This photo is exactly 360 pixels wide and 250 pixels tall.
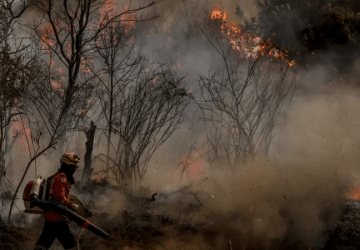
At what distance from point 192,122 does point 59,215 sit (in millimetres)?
13103

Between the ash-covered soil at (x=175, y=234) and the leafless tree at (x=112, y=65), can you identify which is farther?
the leafless tree at (x=112, y=65)

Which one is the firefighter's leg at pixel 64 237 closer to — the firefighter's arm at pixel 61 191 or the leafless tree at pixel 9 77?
the firefighter's arm at pixel 61 191

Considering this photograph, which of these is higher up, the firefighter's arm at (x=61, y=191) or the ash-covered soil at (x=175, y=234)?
the firefighter's arm at (x=61, y=191)

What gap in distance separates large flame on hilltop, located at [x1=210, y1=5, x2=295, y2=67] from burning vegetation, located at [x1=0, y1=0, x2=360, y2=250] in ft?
0.25

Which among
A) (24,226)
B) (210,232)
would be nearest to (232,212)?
(210,232)

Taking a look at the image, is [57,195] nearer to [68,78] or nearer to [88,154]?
[88,154]

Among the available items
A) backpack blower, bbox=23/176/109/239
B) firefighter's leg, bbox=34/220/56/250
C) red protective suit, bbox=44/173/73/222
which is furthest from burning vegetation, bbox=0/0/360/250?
firefighter's leg, bbox=34/220/56/250

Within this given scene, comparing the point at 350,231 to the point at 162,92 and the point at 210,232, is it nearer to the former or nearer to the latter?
the point at 210,232

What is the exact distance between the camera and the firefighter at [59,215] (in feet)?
22.6

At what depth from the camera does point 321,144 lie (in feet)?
58.0

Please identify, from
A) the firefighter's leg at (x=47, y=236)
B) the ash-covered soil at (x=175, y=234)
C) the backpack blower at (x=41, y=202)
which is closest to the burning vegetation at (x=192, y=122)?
the ash-covered soil at (x=175, y=234)

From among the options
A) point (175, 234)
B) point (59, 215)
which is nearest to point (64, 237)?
point (59, 215)

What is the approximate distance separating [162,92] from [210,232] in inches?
222

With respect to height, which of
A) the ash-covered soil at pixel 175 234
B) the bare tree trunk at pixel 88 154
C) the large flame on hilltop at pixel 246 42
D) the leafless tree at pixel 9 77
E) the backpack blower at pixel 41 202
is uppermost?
the large flame on hilltop at pixel 246 42
